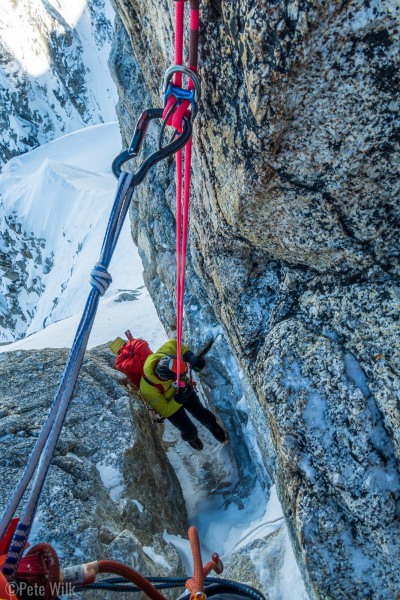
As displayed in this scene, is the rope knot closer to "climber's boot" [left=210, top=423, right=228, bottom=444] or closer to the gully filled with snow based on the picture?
the gully filled with snow

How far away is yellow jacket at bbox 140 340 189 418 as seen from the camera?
171 inches

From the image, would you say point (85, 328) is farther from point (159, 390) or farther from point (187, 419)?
point (187, 419)

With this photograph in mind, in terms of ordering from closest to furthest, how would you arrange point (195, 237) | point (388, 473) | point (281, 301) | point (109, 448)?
point (388, 473) → point (281, 301) → point (195, 237) → point (109, 448)

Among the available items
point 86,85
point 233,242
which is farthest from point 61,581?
point 86,85

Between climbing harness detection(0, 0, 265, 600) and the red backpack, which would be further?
the red backpack

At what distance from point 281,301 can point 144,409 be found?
313cm

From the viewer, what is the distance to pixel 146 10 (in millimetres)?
2516

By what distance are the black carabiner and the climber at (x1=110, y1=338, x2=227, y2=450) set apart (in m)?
2.53

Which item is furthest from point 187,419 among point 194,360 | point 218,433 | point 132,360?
point 132,360

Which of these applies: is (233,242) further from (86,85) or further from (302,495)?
(86,85)

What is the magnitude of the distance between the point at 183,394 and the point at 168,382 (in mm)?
194

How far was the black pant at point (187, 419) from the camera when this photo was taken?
4.72 meters

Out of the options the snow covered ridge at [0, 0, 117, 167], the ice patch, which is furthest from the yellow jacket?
the snow covered ridge at [0, 0, 117, 167]

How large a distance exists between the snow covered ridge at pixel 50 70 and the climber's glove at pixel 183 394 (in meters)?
36.9
